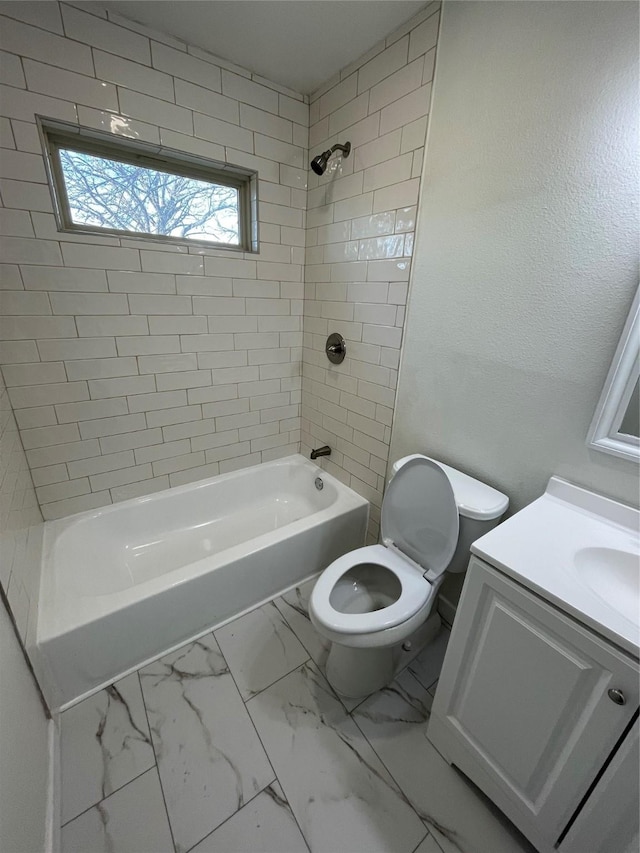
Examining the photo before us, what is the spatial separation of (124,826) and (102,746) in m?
0.25

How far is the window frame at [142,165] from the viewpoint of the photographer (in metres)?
1.39

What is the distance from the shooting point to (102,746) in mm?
1145

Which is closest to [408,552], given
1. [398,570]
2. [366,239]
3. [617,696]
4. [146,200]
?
[398,570]

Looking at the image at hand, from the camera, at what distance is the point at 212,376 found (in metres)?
1.96

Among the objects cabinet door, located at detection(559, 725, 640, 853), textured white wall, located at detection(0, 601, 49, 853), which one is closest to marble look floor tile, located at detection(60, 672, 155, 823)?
textured white wall, located at detection(0, 601, 49, 853)

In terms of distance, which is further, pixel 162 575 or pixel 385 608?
pixel 162 575

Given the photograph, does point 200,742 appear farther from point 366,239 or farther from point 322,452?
point 366,239

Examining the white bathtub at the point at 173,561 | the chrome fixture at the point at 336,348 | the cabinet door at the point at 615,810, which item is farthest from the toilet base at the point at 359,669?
the chrome fixture at the point at 336,348

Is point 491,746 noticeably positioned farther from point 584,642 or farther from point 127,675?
point 127,675

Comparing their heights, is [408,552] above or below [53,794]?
above

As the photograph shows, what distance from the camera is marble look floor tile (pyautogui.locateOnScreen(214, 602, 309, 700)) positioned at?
1370 millimetres

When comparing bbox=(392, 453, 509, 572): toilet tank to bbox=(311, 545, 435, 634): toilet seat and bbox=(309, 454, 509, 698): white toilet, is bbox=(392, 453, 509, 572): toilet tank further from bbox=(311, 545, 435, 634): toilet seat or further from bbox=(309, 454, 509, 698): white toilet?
bbox=(311, 545, 435, 634): toilet seat

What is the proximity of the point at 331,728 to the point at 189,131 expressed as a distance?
2505 millimetres

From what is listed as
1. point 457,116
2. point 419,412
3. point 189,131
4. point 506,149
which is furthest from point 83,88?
point 419,412
